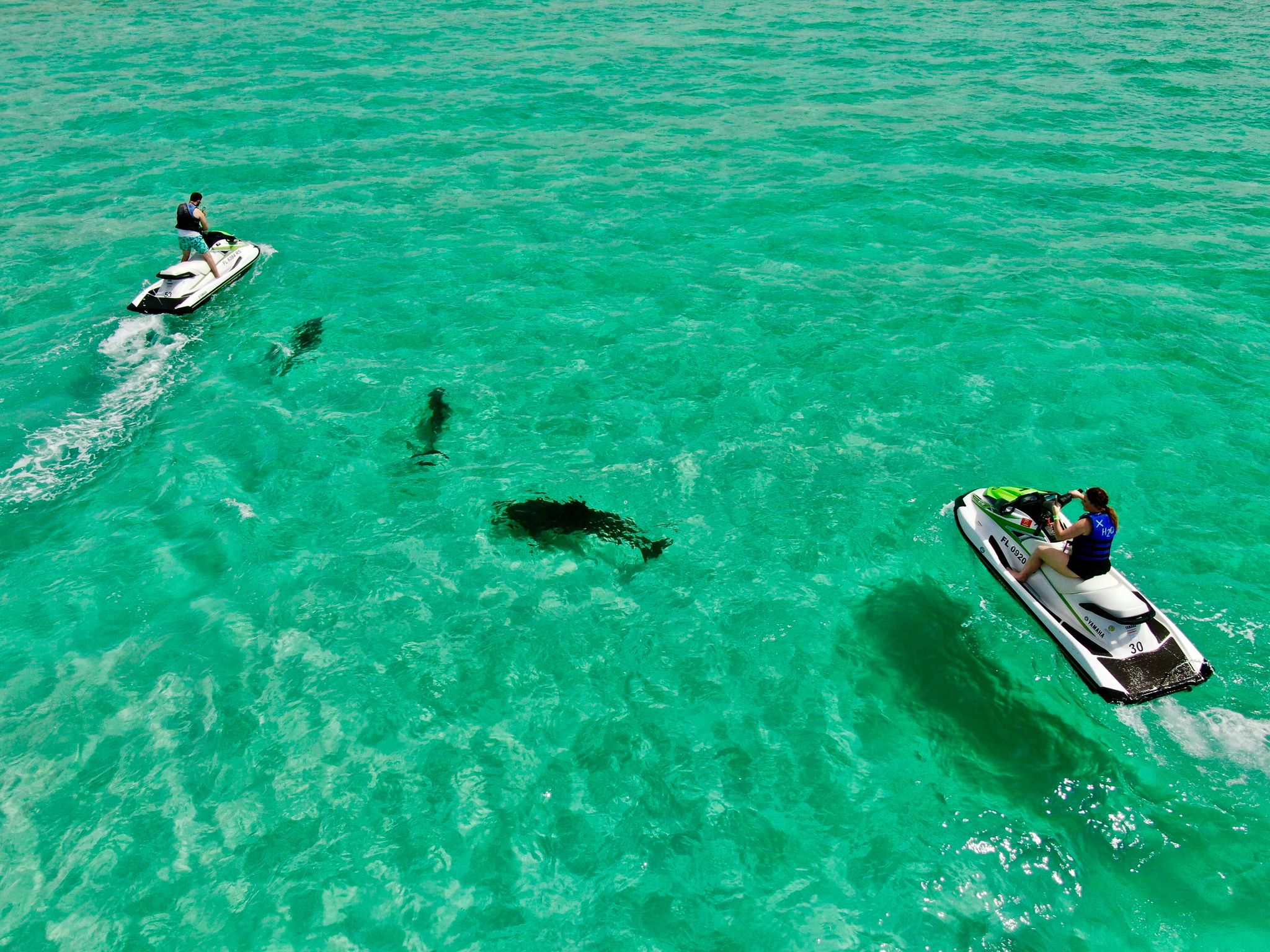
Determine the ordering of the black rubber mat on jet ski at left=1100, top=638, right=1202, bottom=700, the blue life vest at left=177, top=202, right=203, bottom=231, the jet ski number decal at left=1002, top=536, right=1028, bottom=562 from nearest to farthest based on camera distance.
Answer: the black rubber mat on jet ski at left=1100, top=638, right=1202, bottom=700, the jet ski number decal at left=1002, top=536, right=1028, bottom=562, the blue life vest at left=177, top=202, right=203, bottom=231

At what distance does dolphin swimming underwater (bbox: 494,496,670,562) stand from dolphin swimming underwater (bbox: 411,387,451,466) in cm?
211

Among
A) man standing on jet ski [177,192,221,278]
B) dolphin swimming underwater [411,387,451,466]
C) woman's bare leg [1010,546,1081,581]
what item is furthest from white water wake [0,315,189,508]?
woman's bare leg [1010,546,1081,581]

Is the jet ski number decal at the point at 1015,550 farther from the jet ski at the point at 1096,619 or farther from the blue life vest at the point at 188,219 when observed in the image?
the blue life vest at the point at 188,219

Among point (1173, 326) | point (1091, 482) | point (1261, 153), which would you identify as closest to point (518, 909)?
point (1091, 482)

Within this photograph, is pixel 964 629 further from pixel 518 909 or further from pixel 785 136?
pixel 785 136

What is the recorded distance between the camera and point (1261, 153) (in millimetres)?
25094

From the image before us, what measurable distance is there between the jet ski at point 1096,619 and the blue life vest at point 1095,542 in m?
0.35

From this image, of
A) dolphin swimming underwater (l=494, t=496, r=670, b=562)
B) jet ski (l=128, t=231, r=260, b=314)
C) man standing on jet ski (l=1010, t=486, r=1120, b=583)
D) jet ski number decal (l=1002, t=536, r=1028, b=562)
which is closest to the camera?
man standing on jet ski (l=1010, t=486, r=1120, b=583)

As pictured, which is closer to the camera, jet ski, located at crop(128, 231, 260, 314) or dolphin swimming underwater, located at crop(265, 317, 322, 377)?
dolphin swimming underwater, located at crop(265, 317, 322, 377)

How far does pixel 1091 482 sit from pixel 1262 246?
12138 mm

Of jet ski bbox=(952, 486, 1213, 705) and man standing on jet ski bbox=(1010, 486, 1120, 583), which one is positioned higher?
man standing on jet ski bbox=(1010, 486, 1120, 583)

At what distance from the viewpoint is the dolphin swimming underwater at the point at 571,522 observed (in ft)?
42.8

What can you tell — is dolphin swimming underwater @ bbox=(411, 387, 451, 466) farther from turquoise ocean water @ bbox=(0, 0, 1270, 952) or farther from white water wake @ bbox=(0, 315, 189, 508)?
white water wake @ bbox=(0, 315, 189, 508)

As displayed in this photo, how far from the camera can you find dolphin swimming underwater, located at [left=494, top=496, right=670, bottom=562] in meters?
13.1
